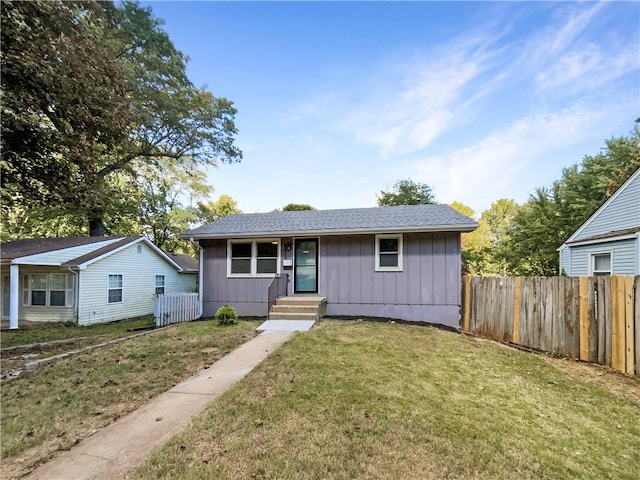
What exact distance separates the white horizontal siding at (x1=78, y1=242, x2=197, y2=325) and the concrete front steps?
7.96 m

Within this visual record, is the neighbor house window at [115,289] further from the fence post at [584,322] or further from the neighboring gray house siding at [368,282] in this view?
the fence post at [584,322]

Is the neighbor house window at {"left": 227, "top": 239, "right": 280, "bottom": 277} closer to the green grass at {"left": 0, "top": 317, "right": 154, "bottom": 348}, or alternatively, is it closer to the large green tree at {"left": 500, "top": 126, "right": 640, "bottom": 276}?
the green grass at {"left": 0, "top": 317, "right": 154, "bottom": 348}

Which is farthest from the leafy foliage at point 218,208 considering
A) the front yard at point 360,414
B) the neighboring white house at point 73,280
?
the front yard at point 360,414

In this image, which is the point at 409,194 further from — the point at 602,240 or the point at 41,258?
the point at 41,258

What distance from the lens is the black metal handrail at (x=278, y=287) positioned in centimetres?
962

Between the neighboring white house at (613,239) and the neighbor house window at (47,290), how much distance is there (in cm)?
1820

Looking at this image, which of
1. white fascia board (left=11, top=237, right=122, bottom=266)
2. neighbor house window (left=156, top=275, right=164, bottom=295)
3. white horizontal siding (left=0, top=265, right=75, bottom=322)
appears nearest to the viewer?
white fascia board (left=11, top=237, right=122, bottom=266)

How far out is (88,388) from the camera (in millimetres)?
4566

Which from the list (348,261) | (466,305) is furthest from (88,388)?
(466,305)

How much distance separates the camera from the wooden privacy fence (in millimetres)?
5293

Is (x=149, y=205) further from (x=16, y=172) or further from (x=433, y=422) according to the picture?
(x=433, y=422)

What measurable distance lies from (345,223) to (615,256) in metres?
8.03

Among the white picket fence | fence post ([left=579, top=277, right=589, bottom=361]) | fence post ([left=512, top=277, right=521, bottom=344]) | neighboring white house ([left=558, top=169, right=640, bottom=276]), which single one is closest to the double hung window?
the white picket fence

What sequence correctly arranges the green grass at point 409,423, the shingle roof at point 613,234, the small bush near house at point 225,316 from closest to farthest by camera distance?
the green grass at point 409,423 → the small bush near house at point 225,316 → the shingle roof at point 613,234
